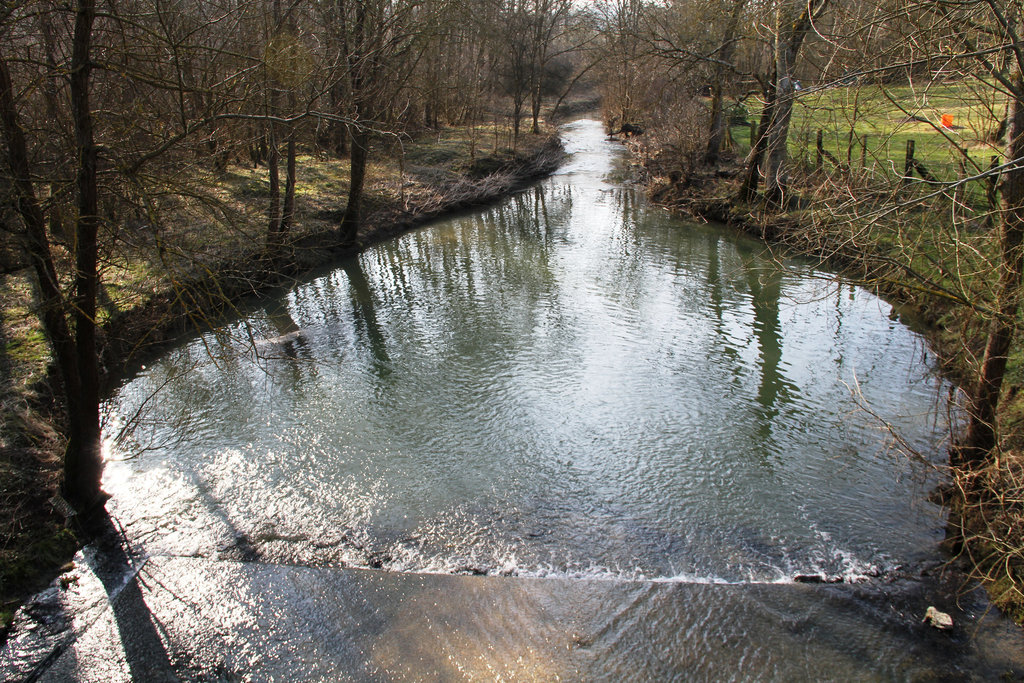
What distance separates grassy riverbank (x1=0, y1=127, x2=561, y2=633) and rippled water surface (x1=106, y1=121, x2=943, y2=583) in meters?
0.76

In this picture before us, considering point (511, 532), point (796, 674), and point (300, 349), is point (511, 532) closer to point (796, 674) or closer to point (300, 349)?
point (796, 674)

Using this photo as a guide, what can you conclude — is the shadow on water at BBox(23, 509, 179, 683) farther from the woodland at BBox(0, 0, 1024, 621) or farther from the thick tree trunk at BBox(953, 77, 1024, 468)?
the thick tree trunk at BBox(953, 77, 1024, 468)

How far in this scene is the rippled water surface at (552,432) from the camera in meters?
6.54

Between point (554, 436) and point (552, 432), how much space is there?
10 centimetres

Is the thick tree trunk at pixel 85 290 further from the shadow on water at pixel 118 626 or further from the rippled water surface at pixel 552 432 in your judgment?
the rippled water surface at pixel 552 432

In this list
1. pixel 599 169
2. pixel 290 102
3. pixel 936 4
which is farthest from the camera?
pixel 599 169

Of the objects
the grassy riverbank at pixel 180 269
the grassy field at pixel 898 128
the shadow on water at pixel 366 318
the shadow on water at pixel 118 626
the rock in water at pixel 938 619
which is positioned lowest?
the rock in water at pixel 938 619

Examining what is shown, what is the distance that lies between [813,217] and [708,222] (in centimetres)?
1354

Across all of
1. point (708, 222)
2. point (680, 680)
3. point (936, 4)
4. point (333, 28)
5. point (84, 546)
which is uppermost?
point (333, 28)

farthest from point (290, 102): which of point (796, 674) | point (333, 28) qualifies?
point (796, 674)

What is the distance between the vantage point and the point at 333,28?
13852 millimetres

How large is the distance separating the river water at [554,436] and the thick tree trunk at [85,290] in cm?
64

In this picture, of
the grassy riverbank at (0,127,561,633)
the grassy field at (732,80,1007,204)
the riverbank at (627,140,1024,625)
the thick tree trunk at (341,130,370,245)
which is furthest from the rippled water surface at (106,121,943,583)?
the thick tree trunk at (341,130,370,245)

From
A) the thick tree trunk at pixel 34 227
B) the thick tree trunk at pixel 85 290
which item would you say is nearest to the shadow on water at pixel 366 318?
the thick tree trunk at pixel 85 290
